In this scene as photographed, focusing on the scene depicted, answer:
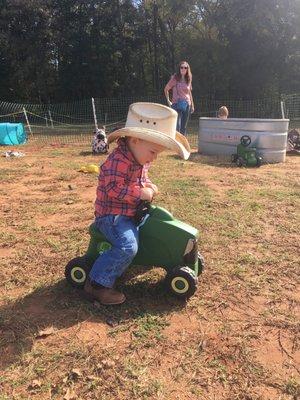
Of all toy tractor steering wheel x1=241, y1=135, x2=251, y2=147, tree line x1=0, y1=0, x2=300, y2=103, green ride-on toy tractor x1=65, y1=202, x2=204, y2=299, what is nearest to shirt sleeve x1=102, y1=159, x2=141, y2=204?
green ride-on toy tractor x1=65, y1=202, x2=204, y2=299

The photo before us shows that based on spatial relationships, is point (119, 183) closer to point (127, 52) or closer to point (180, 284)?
point (180, 284)

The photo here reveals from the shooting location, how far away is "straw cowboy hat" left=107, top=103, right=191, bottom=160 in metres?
2.68

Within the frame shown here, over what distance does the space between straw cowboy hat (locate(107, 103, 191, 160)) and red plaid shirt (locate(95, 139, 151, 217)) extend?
0.14m

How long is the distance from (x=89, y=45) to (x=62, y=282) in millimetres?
29823

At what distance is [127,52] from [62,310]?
3056cm

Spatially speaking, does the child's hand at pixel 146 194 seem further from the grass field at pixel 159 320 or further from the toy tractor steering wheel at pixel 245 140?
the toy tractor steering wheel at pixel 245 140

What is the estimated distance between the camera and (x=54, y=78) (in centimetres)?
3078

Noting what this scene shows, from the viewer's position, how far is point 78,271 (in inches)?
119

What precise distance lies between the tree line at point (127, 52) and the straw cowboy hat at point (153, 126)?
2469 centimetres

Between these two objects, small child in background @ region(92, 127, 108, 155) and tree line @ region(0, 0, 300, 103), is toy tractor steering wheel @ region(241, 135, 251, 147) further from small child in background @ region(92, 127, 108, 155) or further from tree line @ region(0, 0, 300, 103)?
tree line @ region(0, 0, 300, 103)

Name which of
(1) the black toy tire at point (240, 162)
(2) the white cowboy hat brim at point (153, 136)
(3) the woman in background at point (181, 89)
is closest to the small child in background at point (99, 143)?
(3) the woman in background at point (181, 89)

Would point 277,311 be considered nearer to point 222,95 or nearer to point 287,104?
point 287,104

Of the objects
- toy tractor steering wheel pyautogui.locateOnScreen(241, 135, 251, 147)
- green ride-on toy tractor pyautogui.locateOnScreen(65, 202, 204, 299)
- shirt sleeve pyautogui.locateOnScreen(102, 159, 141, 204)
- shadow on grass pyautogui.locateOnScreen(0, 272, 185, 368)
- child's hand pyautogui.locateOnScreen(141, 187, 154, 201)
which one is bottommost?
toy tractor steering wheel pyautogui.locateOnScreen(241, 135, 251, 147)

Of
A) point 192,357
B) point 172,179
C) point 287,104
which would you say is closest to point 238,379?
point 192,357
